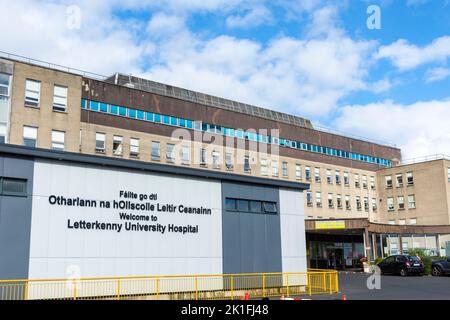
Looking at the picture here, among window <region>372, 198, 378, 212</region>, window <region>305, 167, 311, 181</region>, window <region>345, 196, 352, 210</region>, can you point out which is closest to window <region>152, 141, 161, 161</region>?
window <region>305, 167, 311, 181</region>

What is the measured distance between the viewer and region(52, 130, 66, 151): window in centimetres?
3922

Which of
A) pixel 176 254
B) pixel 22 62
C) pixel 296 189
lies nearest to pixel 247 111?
pixel 22 62

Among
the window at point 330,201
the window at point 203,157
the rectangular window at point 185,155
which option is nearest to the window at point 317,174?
the window at point 330,201

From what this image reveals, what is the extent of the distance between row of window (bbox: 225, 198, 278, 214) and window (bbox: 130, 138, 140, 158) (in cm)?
2244

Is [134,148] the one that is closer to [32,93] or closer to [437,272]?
[32,93]

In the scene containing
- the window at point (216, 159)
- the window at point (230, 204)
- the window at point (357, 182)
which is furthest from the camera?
the window at point (357, 182)

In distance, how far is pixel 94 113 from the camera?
42625 millimetres

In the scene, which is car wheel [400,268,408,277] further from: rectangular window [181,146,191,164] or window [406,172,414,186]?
window [406,172,414,186]

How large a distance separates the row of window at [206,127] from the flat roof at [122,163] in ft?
74.3

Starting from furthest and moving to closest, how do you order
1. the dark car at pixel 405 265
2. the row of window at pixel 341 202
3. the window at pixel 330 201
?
the window at pixel 330 201, the row of window at pixel 341 202, the dark car at pixel 405 265

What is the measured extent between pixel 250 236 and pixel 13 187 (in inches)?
422

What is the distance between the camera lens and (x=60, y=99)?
4022cm

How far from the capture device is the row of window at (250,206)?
77.2ft

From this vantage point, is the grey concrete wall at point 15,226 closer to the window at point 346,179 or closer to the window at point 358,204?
the window at point 346,179
